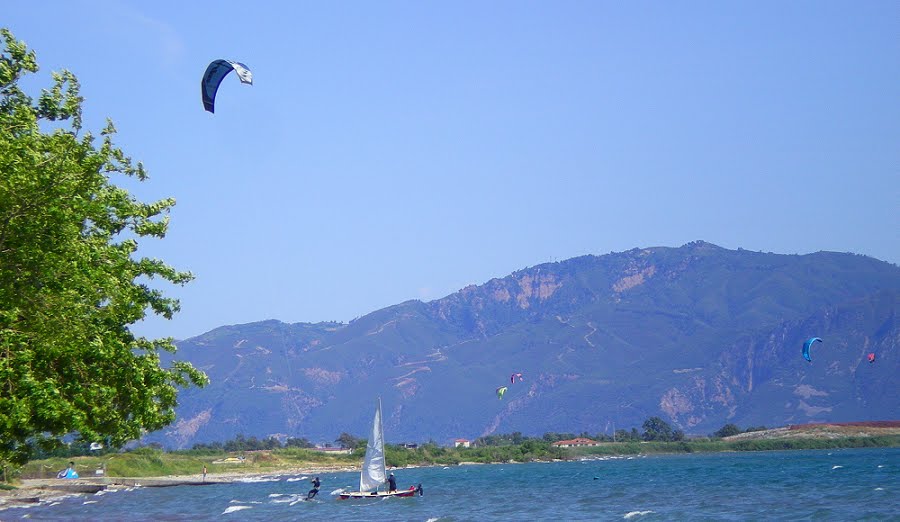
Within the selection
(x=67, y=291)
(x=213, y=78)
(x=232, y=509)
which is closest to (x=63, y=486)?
(x=232, y=509)

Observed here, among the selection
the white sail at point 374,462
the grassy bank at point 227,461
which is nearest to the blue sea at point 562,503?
the white sail at point 374,462

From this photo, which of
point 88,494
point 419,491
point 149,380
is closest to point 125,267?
point 149,380

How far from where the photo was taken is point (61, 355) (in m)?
21.4

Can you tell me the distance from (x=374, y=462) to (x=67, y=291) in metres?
50.4

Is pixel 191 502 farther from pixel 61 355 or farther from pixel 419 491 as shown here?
pixel 61 355

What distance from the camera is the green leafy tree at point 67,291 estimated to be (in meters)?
19.8

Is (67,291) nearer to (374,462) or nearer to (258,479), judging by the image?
(374,462)

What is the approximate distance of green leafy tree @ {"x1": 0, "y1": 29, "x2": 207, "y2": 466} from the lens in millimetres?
19750

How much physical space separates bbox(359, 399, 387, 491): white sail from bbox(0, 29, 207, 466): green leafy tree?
1676 inches

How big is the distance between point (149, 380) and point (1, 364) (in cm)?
470

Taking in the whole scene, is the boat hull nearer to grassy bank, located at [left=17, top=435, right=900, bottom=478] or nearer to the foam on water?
the foam on water

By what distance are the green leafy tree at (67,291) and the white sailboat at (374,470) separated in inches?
1677

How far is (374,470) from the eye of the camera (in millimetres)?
69375

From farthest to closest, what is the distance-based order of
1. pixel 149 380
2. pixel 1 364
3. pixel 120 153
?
pixel 120 153
pixel 149 380
pixel 1 364
